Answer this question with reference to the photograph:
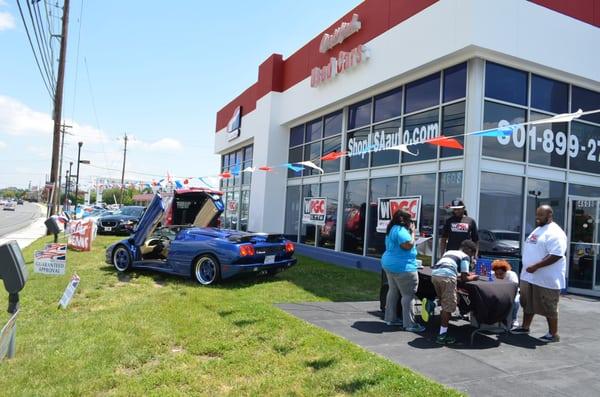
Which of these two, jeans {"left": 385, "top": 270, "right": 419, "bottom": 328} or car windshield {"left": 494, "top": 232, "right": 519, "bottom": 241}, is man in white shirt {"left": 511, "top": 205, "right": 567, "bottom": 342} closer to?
jeans {"left": 385, "top": 270, "right": 419, "bottom": 328}

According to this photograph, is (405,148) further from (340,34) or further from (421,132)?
(340,34)

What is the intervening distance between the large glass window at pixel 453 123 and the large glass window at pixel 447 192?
44 cm

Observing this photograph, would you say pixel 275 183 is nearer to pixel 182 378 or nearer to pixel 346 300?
pixel 346 300

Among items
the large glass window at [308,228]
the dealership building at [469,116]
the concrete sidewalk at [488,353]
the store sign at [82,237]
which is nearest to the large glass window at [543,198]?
the dealership building at [469,116]

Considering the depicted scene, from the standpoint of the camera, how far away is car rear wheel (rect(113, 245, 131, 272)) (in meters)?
10.1

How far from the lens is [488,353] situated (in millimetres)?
4969

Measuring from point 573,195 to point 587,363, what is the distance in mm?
6551

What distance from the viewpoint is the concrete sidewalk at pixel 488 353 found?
13.3ft

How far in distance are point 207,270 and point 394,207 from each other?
4.36m

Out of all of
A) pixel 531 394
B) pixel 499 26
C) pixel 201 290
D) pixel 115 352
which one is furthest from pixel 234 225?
pixel 531 394

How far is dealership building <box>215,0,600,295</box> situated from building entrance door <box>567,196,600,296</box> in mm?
22

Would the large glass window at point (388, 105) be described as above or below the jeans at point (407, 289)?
above

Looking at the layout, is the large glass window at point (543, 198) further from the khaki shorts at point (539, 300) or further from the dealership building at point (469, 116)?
the khaki shorts at point (539, 300)

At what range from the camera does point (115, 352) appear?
4.79 metres
